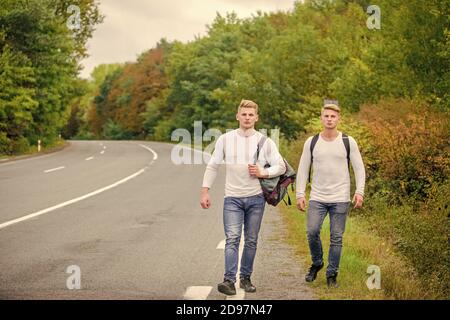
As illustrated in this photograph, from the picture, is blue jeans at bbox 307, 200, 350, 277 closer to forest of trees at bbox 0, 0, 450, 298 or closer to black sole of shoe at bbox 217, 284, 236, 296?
black sole of shoe at bbox 217, 284, 236, 296

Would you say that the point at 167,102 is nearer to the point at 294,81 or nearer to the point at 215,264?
the point at 294,81

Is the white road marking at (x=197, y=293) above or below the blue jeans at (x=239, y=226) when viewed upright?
below

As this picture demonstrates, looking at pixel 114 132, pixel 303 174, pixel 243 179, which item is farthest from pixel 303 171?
pixel 114 132

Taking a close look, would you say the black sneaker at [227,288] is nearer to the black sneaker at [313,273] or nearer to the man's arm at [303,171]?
the black sneaker at [313,273]

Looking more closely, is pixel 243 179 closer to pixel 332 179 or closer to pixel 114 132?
pixel 332 179

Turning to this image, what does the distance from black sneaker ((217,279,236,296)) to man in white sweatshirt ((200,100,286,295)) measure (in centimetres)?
1

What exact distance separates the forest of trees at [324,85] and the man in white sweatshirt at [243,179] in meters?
2.40

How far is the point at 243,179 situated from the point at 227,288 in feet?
3.54

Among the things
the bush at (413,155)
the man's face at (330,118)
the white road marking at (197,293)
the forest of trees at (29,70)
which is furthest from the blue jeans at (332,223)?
the forest of trees at (29,70)

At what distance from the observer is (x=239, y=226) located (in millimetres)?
6336

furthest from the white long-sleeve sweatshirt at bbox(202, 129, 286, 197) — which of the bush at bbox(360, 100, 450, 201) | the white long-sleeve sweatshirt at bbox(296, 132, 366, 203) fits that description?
the bush at bbox(360, 100, 450, 201)

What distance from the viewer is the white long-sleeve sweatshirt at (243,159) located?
246 inches

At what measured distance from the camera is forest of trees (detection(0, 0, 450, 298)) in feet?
40.7
